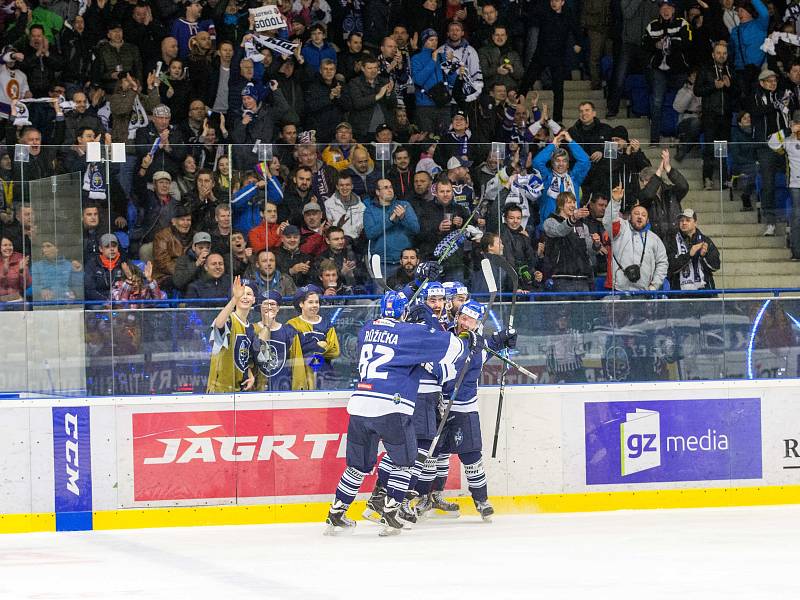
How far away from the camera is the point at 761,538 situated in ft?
25.7

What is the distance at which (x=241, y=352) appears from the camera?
8828 mm

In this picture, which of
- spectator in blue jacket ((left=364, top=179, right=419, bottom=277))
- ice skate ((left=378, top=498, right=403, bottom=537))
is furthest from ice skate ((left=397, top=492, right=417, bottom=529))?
spectator in blue jacket ((left=364, top=179, right=419, bottom=277))

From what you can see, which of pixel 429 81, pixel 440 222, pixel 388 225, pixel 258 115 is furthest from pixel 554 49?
pixel 388 225

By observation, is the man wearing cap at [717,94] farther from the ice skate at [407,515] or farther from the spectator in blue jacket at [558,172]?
the ice skate at [407,515]

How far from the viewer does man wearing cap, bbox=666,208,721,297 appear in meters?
9.23

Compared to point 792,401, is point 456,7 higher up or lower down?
higher up

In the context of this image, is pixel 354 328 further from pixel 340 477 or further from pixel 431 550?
pixel 431 550

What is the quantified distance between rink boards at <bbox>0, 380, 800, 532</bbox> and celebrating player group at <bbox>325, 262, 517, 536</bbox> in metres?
0.33

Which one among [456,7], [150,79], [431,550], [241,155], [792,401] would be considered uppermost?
[456,7]

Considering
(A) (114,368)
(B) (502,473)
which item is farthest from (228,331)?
(B) (502,473)

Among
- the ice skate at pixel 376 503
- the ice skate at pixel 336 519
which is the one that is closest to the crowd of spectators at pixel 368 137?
the ice skate at pixel 376 503

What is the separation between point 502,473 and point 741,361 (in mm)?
1809

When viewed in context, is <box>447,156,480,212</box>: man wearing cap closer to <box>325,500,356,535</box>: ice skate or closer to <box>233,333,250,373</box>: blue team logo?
<box>233,333,250,373</box>: blue team logo

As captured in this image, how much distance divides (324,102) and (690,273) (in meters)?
3.88
